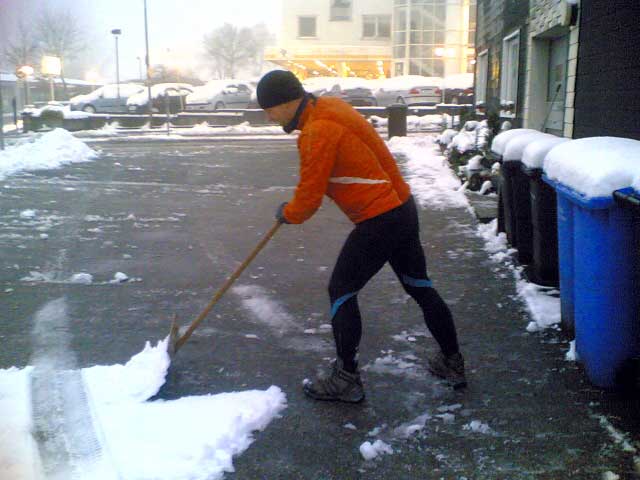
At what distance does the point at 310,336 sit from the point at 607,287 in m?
2.08

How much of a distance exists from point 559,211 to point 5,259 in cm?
537

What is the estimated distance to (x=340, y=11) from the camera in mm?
55625

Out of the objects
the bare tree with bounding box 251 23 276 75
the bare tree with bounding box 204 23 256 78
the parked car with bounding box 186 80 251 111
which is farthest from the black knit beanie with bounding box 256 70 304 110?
the bare tree with bounding box 204 23 256 78

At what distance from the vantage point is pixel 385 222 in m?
3.69

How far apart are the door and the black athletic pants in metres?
6.27

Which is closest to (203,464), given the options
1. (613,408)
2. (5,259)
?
(613,408)

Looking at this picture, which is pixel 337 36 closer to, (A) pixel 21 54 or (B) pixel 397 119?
(A) pixel 21 54

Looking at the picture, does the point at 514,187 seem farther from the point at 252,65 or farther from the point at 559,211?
the point at 252,65

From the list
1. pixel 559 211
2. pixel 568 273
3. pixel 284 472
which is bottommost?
pixel 284 472

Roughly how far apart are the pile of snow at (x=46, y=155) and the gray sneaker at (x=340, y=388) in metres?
11.3

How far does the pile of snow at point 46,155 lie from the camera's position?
14.8 meters

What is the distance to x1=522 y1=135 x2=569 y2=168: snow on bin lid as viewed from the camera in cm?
548

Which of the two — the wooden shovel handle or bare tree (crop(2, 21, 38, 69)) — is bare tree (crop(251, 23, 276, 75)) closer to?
bare tree (crop(2, 21, 38, 69))

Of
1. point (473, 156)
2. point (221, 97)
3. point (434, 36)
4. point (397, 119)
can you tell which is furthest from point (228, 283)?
point (434, 36)
